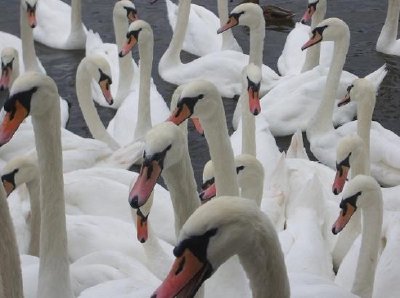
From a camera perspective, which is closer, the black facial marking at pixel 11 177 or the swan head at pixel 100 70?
the black facial marking at pixel 11 177

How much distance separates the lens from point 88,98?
27.5 ft

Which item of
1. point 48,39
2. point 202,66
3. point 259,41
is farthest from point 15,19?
point 259,41

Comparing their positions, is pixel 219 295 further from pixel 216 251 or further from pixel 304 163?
pixel 304 163

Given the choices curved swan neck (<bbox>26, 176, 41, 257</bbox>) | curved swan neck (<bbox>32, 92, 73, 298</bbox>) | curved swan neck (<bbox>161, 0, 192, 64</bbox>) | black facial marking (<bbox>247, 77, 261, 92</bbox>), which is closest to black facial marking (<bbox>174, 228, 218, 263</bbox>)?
curved swan neck (<bbox>32, 92, 73, 298</bbox>)

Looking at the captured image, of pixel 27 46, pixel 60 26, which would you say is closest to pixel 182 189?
pixel 27 46

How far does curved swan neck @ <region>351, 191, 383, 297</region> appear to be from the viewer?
18.3ft

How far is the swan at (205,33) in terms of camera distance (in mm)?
11094

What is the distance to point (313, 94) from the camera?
30.2 ft

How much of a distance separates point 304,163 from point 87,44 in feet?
13.6

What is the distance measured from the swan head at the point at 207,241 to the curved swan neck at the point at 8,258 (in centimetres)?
49

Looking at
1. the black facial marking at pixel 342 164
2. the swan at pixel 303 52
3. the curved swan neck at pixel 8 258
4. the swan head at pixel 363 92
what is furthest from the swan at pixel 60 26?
the curved swan neck at pixel 8 258

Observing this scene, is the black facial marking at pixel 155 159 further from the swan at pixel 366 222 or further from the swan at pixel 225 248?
the swan at pixel 366 222

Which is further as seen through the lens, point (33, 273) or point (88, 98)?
point (88, 98)

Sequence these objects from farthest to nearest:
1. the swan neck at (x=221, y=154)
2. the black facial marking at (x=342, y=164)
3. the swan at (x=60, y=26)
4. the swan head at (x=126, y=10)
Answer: the swan at (x=60, y=26) < the swan head at (x=126, y=10) < the black facial marking at (x=342, y=164) < the swan neck at (x=221, y=154)
